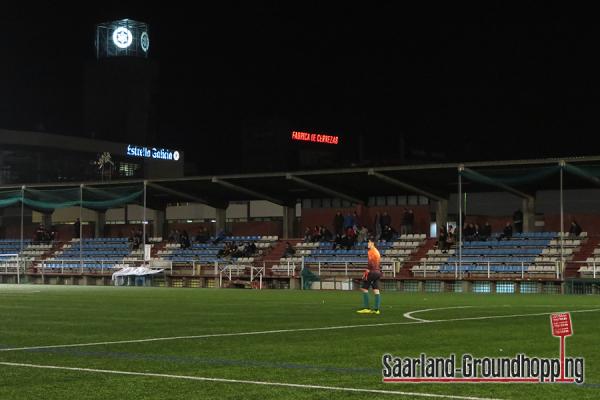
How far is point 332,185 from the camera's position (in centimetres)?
5466

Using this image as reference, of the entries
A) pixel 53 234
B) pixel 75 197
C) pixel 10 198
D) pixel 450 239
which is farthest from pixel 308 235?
pixel 53 234

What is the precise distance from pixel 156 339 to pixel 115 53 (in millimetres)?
113287

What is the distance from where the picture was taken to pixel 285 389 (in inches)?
396

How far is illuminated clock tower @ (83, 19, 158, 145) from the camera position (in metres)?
124

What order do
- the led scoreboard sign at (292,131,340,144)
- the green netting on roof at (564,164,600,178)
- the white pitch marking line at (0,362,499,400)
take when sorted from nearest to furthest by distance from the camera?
the white pitch marking line at (0,362,499,400) → the green netting on roof at (564,164,600,178) → the led scoreboard sign at (292,131,340,144)

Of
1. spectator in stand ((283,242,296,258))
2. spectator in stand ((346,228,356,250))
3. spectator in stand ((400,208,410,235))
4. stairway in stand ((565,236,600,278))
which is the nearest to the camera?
stairway in stand ((565,236,600,278))

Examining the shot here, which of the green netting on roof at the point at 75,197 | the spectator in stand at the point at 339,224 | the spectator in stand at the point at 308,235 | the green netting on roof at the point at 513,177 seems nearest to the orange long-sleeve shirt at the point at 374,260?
the green netting on roof at the point at 513,177

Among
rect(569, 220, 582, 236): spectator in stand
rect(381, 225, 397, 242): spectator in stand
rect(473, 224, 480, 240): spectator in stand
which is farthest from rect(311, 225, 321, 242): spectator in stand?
rect(569, 220, 582, 236): spectator in stand

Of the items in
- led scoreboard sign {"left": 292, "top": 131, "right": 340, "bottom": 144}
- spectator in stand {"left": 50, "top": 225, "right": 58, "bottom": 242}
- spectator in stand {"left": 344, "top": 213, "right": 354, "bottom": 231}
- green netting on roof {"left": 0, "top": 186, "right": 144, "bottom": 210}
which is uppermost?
led scoreboard sign {"left": 292, "top": 131, "right": 340, "bottom": 144}

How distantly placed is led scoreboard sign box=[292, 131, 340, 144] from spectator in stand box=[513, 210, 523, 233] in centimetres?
6601

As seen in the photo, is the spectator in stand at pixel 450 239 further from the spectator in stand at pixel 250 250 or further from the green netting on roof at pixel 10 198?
the green netting on roof at pixel 10 198

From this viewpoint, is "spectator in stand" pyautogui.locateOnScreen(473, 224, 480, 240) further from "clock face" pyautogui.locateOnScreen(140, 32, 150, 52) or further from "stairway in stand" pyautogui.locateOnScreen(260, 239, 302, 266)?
"clock face" pyautogui.locateOnScreen(140, 32, 150, 52)

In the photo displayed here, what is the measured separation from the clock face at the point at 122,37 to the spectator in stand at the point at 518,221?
8268 cm

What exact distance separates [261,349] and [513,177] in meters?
34.0
